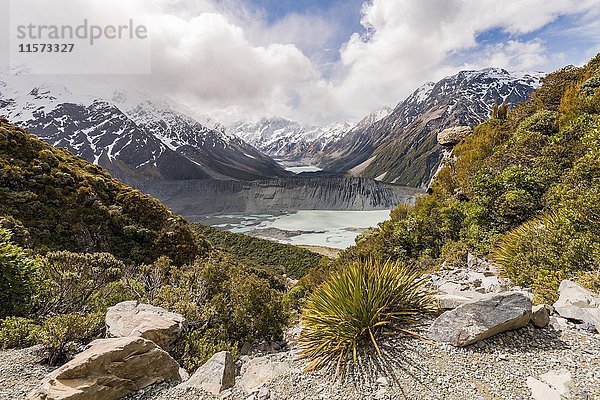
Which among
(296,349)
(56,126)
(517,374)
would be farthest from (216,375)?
(56,126)

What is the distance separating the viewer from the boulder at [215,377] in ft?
12.3

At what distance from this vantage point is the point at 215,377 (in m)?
3.88

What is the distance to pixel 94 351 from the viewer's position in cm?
366

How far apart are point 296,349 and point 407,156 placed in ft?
573

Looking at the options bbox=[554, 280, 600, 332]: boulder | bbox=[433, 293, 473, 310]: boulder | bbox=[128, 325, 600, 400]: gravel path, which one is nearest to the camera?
bbox=[128, 325, 600, 400]: gravel path

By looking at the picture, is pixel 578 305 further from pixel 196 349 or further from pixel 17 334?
pixel 17 334

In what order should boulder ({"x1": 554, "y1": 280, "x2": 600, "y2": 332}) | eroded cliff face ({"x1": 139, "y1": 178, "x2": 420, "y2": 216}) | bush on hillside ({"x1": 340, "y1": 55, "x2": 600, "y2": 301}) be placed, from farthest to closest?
eroded cliff face ({"x1": 139, "y1": 178, "x2": 420, "y2": 216}) < bush on hillside ({"x1": 340, "y1": 55, "x2": 600, "y2": 301}) < boulder ({"x1": 554, "y1": 280, "x2": 600, "y2": 332})

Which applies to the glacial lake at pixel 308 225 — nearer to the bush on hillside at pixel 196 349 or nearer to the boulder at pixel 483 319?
the bush on hillside at pixel 196 349

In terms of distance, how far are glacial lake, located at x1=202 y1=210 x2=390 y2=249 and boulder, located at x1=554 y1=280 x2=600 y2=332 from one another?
6201 centimetres

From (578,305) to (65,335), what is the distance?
316 inches

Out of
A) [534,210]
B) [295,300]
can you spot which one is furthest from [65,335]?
[534,210]

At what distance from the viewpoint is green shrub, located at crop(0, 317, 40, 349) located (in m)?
4.80

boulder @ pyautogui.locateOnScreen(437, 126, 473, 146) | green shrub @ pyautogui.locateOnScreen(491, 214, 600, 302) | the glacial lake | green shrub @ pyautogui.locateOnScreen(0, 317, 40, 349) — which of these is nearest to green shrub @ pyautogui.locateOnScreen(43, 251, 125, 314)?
green shrub @ pyautogui.locateOnScreen(0, 317, 40, 349)

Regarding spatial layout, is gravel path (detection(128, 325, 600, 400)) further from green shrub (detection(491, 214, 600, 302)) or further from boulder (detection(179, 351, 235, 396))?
green shrub (detection(491, 214, 600, 302))
